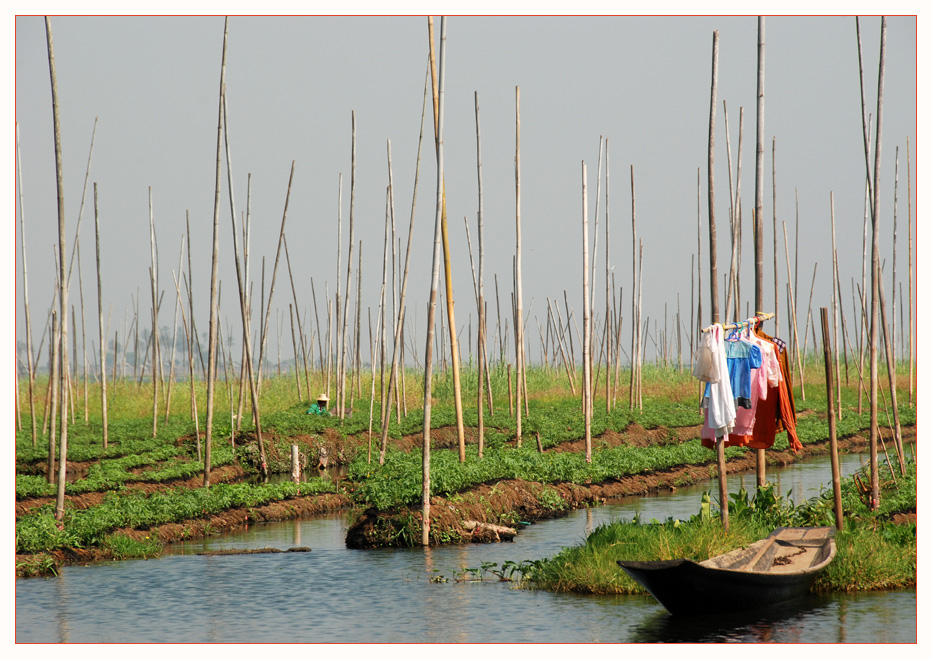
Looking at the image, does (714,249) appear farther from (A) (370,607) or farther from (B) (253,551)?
(B) (253,551)

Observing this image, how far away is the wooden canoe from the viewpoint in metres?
7.80

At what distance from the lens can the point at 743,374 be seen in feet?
33.2

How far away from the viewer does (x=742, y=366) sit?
398 inches

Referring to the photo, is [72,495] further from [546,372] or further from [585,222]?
[546,372]

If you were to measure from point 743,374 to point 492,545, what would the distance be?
4744 mm

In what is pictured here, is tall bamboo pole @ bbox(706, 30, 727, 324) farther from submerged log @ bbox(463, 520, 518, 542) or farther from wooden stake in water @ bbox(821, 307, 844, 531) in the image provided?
submerged log @ bbox(463, 520, 518, 542)

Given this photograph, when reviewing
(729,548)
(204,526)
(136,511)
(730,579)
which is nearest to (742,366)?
(729,548)

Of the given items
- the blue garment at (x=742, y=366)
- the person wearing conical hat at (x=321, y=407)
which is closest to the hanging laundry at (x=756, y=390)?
the blue garment at (x=742, y=366)

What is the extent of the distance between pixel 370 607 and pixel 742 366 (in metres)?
4.64

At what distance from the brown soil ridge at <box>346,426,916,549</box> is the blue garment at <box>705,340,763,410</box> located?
15.8ft

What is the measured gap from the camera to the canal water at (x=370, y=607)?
8.13 meters

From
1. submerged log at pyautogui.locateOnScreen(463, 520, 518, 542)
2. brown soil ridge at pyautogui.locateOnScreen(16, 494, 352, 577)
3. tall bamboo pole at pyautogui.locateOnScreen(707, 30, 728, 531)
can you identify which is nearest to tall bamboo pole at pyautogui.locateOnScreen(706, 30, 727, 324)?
tall bamboo pole at pyautogui.locateOnScreen(707, 30, 728, 531)

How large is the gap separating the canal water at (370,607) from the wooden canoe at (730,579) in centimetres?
15

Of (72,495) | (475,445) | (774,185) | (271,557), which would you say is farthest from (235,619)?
(475,445)
